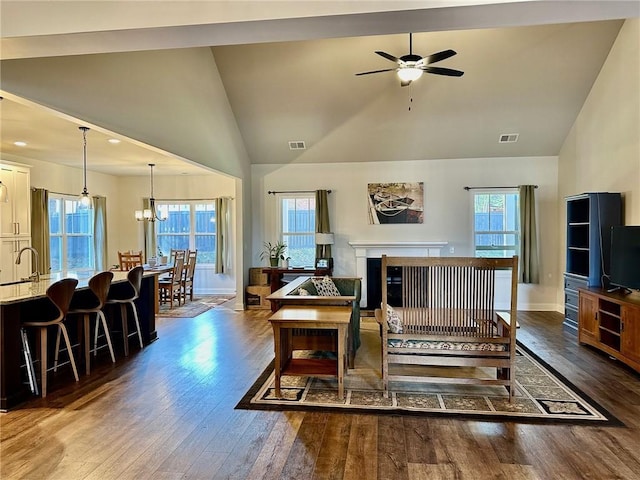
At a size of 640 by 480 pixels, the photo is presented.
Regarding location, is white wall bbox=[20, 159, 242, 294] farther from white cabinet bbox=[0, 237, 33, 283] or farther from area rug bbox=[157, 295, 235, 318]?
white cabinet bbox=[0, 237, 33, 283]

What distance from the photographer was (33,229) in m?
7.37

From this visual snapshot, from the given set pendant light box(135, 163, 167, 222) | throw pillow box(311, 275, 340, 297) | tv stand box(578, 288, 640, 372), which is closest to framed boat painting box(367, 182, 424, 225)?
throw pillow box(311, 275, 340, 297)

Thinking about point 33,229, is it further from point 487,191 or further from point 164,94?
point 487,191

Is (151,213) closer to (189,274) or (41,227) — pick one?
(189,274)

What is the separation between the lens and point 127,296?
17.5 feet

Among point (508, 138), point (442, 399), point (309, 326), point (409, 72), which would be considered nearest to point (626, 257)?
point (442, 399)

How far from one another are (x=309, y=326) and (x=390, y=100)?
15.0 ft

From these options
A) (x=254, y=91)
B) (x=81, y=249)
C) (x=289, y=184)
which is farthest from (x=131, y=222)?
(x=254, y=91)

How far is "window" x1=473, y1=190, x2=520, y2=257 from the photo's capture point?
25.4ft

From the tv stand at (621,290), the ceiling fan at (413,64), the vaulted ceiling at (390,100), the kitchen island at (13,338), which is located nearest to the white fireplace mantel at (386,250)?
the vaulted ceiling at (390,100)

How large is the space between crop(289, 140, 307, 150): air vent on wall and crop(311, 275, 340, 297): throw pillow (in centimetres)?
338

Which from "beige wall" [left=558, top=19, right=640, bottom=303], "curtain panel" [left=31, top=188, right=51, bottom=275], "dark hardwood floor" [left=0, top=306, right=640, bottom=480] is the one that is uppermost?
"beige wall" [left=558, top=19, right=640, bottom=303]

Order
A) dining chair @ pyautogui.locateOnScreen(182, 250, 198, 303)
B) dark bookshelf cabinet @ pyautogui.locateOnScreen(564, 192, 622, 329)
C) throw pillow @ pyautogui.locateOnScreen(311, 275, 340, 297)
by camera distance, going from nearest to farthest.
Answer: throw pillow @ pyautogui.locateOnScreen(311, 275, 340, 297)
dark bookshelf cabinet @ pyautogui.locateOnScreen(564, 192, 622, 329)
dining chair @ pyautogui.locateOnScreen(182, 250, 198, 303)

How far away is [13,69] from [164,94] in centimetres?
201
